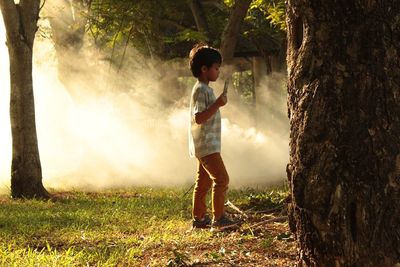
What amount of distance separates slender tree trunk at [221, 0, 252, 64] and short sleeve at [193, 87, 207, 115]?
919 cm

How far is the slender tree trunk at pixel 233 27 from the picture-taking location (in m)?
14.1

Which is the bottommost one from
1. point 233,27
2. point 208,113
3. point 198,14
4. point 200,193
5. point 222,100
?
point 200,193

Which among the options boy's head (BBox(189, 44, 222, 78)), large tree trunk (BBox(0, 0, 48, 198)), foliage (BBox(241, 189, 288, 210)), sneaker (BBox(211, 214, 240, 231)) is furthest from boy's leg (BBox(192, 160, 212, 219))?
large tree trunk (BBox(0, 0, 48, 198))

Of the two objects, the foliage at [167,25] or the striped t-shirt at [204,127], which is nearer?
the striped t-shirt at [204,127]

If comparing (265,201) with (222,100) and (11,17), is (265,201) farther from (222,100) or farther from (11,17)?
(11,17)

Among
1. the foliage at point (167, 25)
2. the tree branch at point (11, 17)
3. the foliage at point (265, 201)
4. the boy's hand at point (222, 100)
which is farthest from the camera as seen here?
the foliage at point (167, 25)

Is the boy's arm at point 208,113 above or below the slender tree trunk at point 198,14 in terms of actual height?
below

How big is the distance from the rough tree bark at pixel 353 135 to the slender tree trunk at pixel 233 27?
1185cm

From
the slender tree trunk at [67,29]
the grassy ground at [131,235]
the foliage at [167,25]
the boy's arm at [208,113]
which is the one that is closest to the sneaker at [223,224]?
the grassy ground at [131,235]

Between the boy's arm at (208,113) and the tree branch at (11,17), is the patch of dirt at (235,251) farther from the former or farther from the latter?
the tree branch at (11,17)

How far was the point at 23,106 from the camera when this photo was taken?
30.3 ft

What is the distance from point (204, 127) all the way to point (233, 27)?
9.60 metres

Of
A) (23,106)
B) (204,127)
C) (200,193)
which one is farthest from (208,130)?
(23,106)

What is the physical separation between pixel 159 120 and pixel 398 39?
17461 mm
